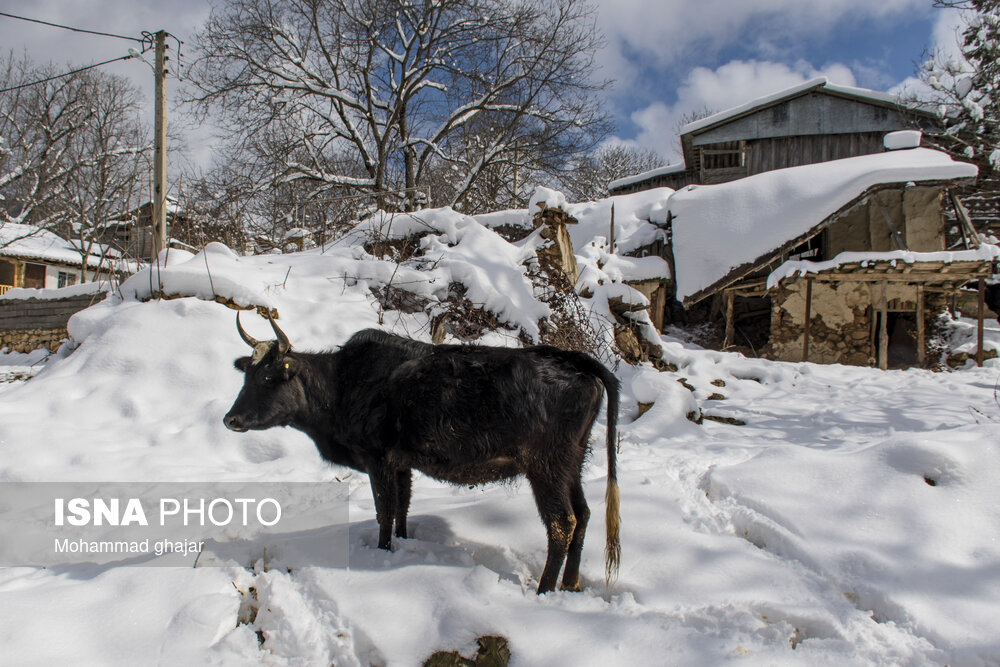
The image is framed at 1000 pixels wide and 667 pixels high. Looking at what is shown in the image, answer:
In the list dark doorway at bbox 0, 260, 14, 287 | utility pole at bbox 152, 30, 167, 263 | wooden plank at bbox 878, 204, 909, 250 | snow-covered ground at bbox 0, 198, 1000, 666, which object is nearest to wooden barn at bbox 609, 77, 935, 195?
wooden plank at bbox 878, 204, 909, 250

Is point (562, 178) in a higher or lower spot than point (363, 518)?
higher

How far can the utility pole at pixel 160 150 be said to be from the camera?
32.8 ft

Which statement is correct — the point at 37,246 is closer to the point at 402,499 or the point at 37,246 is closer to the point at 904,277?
the point at 402,499

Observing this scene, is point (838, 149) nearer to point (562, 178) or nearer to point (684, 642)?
point (562, 178)

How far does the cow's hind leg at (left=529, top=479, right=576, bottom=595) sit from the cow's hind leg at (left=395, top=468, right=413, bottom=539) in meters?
0.83

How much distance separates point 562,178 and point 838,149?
33.6 ft

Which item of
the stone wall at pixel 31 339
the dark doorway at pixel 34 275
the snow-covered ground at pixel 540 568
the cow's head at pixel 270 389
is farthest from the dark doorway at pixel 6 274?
the cow's head at pixel 270 389

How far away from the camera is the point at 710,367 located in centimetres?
920

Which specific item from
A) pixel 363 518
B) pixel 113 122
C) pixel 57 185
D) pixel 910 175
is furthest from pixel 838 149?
pixel 57 185

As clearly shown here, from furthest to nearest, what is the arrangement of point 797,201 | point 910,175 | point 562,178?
point 562,178 → point 797,201 → point 910,175

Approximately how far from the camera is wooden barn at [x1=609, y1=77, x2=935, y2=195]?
63.6ft

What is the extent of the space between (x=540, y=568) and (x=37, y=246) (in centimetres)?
3595

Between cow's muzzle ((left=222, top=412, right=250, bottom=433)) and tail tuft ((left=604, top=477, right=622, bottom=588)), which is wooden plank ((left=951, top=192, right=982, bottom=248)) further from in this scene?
cow's muzzle ((left=222, top=412, right=250, bottom=433))

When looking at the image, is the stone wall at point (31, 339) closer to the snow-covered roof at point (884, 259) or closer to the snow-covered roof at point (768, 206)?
the snow-covered roof at point (768, 206)
